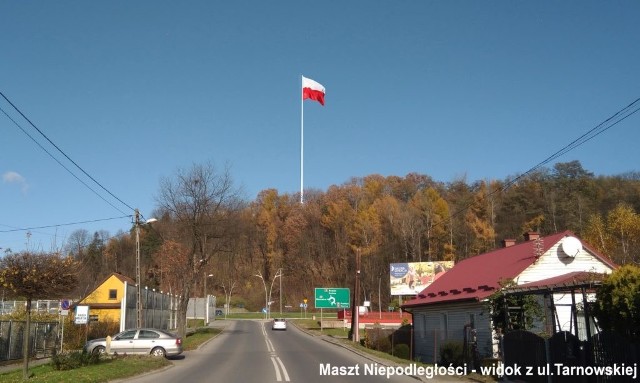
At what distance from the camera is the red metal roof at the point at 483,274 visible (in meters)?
26.6

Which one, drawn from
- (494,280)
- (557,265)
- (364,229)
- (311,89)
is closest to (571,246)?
(557,265)

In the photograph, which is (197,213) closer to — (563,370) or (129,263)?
(563,370)

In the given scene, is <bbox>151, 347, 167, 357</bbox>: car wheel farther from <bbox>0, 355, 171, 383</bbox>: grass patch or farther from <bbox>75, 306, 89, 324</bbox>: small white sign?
<bbox>75, 306, 89, 324</bbox>: small white sign

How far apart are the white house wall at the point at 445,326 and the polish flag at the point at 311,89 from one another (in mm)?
25312

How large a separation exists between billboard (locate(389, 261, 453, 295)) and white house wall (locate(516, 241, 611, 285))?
3754 cm

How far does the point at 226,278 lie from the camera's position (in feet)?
393

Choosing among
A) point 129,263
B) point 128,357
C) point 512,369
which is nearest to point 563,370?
point 512,369

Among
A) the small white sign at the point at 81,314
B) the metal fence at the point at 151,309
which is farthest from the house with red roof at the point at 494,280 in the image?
the metal fence at the point at 151,309

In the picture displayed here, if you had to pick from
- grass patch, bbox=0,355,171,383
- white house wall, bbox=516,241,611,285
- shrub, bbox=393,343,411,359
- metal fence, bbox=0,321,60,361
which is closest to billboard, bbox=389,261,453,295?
shrub, bbox=393,343,411,359

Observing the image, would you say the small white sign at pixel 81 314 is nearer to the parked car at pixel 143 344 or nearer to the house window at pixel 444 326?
the parked car at pixel 143 344

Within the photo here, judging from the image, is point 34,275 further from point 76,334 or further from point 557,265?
point 557,265

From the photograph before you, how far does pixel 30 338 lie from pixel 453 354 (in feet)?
69.0

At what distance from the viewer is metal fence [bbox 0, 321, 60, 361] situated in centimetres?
2572

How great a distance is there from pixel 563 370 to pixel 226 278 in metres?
110
